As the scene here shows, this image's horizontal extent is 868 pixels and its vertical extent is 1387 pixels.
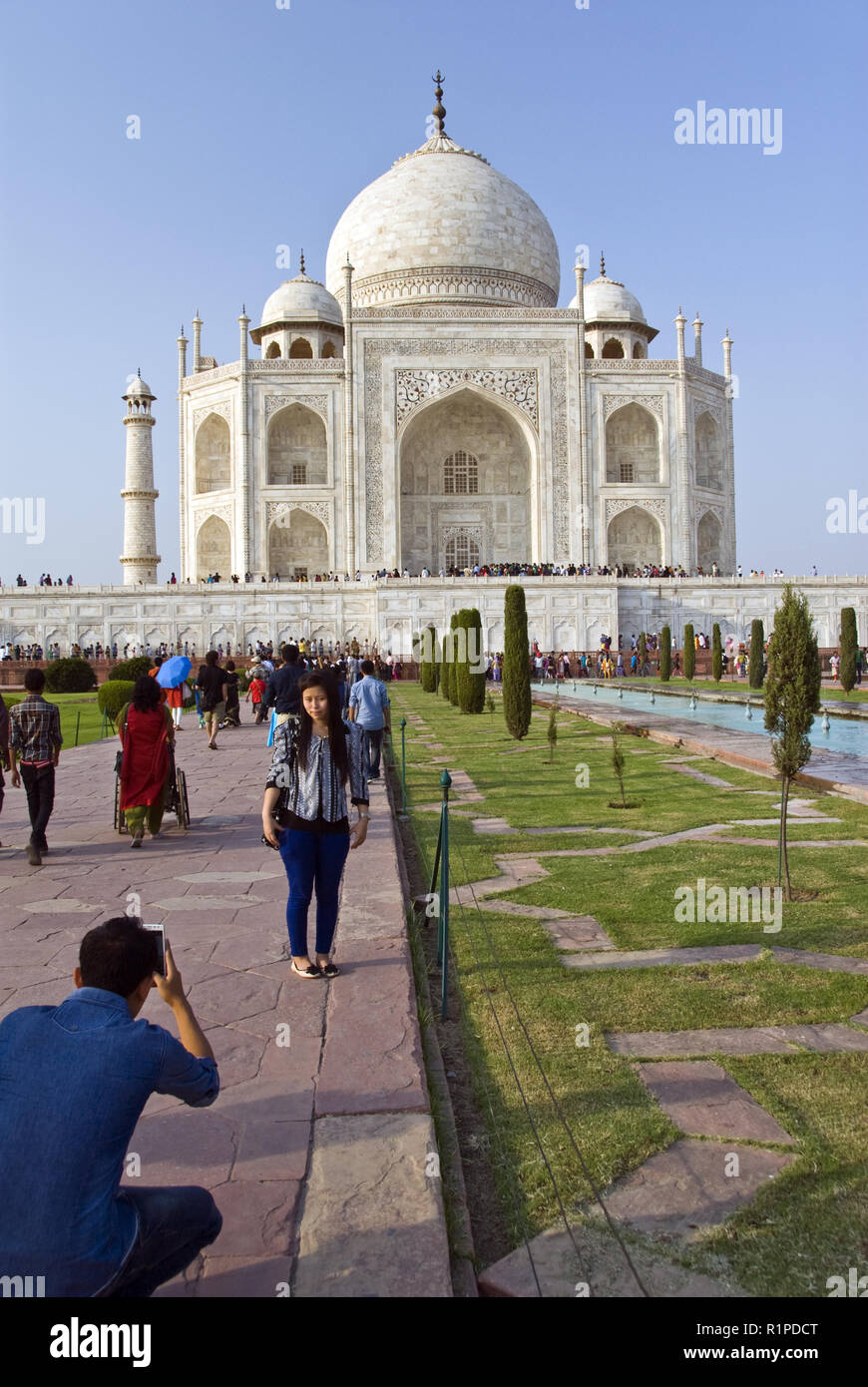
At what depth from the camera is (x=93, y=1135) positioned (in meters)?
1.57

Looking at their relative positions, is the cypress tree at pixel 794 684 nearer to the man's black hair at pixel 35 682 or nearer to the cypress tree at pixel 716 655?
the man's black hair at pixel 35 682

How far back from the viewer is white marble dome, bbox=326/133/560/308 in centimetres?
3288

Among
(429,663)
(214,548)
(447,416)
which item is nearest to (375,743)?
(429,663)

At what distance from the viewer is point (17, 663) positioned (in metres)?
23.9

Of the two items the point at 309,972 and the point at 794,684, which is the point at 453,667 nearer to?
the point at 794,684

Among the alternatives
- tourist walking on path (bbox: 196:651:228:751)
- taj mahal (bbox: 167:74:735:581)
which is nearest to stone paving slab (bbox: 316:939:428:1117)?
tourist walking on path (bbox: 196:651:228:751)

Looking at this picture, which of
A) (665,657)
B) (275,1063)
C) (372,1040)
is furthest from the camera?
(665,657)

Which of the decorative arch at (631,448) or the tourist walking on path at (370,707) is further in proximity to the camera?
the decorative arch at (631,448)

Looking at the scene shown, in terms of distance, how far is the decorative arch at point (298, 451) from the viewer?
Result: 31828 mm

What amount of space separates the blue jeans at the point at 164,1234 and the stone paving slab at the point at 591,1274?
47cm

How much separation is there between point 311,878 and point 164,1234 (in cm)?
168

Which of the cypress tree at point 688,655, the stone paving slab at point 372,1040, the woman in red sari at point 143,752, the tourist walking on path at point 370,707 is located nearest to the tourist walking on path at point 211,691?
the tourist walking on path at point 370,707

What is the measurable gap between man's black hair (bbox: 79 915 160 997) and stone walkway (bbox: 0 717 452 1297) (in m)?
0.50

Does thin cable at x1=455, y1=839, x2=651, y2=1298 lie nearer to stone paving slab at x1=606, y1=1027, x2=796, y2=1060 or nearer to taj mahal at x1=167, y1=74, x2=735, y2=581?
stone paving slab at x1=606, y1=1027, x2=796, y2=1060
